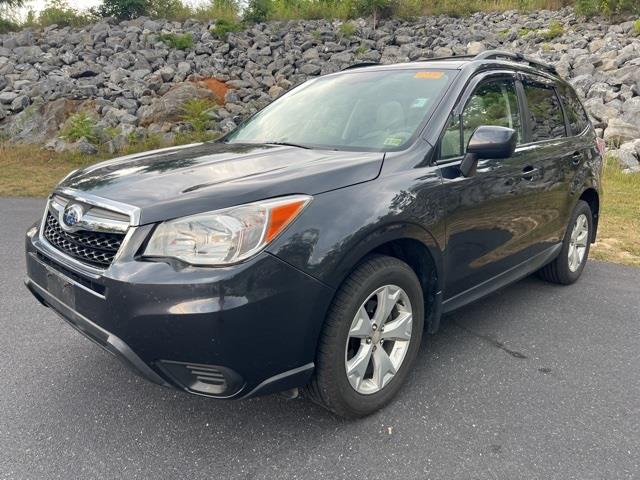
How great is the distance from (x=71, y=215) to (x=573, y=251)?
413 centimetres

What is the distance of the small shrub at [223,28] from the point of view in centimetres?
1795

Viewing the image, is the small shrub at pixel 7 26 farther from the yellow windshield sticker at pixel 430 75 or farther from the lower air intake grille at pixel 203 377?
the lower air intake grille at pixel 203 377

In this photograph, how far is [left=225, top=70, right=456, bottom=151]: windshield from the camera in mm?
3156

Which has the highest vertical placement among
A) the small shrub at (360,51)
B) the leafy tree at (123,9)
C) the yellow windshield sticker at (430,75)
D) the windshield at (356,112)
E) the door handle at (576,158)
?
the leafy tree at (123,9)

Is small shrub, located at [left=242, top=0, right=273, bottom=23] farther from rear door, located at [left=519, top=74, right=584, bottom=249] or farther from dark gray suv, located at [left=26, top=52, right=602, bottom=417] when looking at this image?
dark gray suv, located at [left=26, top=52, right=602, bottom=417]

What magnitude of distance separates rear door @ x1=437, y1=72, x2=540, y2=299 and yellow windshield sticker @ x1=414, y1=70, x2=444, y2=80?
216 mm

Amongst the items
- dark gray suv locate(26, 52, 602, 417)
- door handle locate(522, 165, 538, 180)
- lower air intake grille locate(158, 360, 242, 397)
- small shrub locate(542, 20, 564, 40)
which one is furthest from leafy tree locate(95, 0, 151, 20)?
lower air intake grille locate(158, 360, 242, 397)

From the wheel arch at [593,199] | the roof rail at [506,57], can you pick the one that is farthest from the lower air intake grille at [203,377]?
the wheel arch at [593,199]

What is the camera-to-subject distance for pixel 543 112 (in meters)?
4.19

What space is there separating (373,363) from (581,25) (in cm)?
1811

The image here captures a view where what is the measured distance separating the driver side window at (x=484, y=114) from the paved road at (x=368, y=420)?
1357 millimetres

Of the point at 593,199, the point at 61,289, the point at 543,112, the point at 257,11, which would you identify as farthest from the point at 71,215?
Answer: the point at 257,11

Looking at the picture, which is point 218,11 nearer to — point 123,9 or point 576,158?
point 123,9

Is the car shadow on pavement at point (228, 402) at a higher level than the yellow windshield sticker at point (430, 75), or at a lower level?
lower
